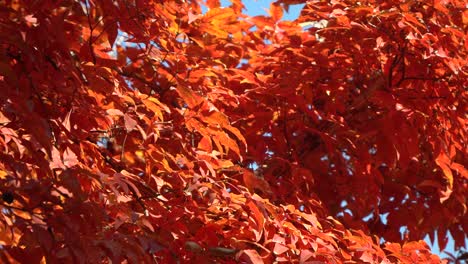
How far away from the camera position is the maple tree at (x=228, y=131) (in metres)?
1.95

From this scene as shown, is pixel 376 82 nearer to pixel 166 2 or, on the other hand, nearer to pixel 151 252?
pixel 166 2

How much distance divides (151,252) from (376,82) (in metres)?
1.55

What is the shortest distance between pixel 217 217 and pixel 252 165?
0.85 m

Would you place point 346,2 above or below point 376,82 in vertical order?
above

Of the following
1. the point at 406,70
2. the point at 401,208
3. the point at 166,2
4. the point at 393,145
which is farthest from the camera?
the point at 401,208

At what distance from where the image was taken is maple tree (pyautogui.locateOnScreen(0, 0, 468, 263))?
195 cm

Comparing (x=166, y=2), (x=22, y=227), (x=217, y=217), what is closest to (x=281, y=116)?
(x=166, y=2)

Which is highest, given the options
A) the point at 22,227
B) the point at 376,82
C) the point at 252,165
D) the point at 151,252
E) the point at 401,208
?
the point at 22,227

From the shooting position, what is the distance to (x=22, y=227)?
1.81m

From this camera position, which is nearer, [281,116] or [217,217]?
[217,217]

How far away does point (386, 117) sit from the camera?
3059 millimetres

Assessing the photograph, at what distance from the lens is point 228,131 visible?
303 cm

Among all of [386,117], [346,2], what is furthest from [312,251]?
[346,2]

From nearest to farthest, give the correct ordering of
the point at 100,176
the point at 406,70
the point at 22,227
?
the point at 22,227
the point at 100,176
the point at 406,70
